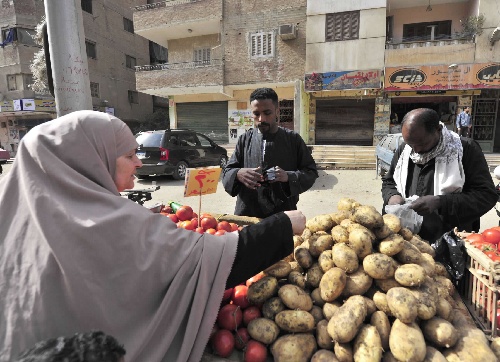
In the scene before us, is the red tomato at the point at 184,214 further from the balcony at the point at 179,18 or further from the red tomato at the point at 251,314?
the balcony at the point at 179,18

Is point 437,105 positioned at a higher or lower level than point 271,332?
higher

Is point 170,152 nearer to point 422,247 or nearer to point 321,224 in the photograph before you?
point 321,224

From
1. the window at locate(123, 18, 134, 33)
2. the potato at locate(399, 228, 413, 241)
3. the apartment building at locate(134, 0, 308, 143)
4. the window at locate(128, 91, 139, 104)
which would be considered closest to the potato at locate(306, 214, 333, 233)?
the potato at locate(399, 228, 413, 241)

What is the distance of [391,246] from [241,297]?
810mm

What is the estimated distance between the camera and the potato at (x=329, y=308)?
146 centimetres

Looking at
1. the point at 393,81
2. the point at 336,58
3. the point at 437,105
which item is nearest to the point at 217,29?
the point at 336,58

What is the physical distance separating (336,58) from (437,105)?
17.7 ft

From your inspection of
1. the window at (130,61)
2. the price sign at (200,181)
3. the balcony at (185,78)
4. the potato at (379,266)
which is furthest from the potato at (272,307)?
the window at (130,61)

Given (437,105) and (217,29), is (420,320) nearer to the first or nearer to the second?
(437,105)

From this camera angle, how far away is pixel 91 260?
1.07m

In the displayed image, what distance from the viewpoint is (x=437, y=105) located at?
49.5 ft

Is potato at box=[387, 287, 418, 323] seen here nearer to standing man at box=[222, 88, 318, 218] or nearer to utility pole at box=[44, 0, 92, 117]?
standing man at box=[222, 88, 318, 218]

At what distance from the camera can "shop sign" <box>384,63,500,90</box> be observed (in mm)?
12820

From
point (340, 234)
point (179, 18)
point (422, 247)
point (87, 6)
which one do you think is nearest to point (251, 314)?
point (340, 234)
